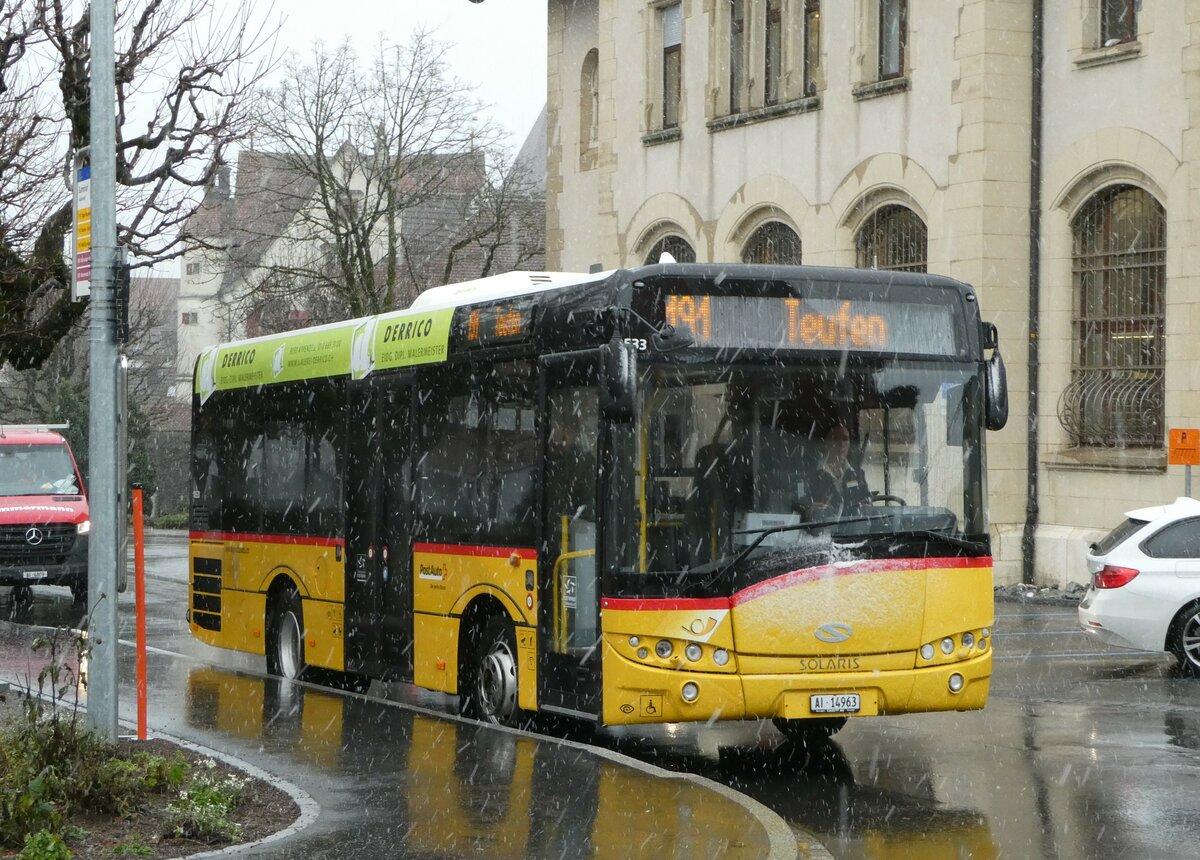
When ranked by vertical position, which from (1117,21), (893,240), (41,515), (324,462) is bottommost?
(41,515)

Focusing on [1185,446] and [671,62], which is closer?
[1185,446]

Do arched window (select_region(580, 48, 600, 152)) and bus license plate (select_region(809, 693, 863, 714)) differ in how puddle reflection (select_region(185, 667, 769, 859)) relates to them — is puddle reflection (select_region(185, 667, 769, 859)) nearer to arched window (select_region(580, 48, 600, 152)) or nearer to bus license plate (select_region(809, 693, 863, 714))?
bus license plate (select_region(809, 693, 863, 714))

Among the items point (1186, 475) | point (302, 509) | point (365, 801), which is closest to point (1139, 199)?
point (1186, 475)

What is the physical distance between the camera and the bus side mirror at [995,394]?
11.2m

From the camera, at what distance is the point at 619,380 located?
413 inches

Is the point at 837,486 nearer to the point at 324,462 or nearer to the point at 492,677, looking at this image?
the point at 492,677

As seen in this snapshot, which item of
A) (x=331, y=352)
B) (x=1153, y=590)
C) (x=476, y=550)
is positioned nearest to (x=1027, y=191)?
(x=1153, y=590)

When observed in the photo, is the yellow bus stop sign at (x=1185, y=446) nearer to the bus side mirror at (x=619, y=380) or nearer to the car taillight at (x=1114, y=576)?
the car taillight at (x=1114, y=576)

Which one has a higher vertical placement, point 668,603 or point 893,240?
point 893,240

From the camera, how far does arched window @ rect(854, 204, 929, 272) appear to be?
91.6ft

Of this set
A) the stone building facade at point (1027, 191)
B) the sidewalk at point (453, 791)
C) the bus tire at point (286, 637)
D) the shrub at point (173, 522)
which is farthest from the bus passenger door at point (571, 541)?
the shrub at point (173, 522)

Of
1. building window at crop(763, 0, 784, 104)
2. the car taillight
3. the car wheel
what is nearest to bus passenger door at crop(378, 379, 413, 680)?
the car taillight

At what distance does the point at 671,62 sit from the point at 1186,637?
19.7 m

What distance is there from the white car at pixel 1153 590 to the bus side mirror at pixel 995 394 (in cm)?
592
